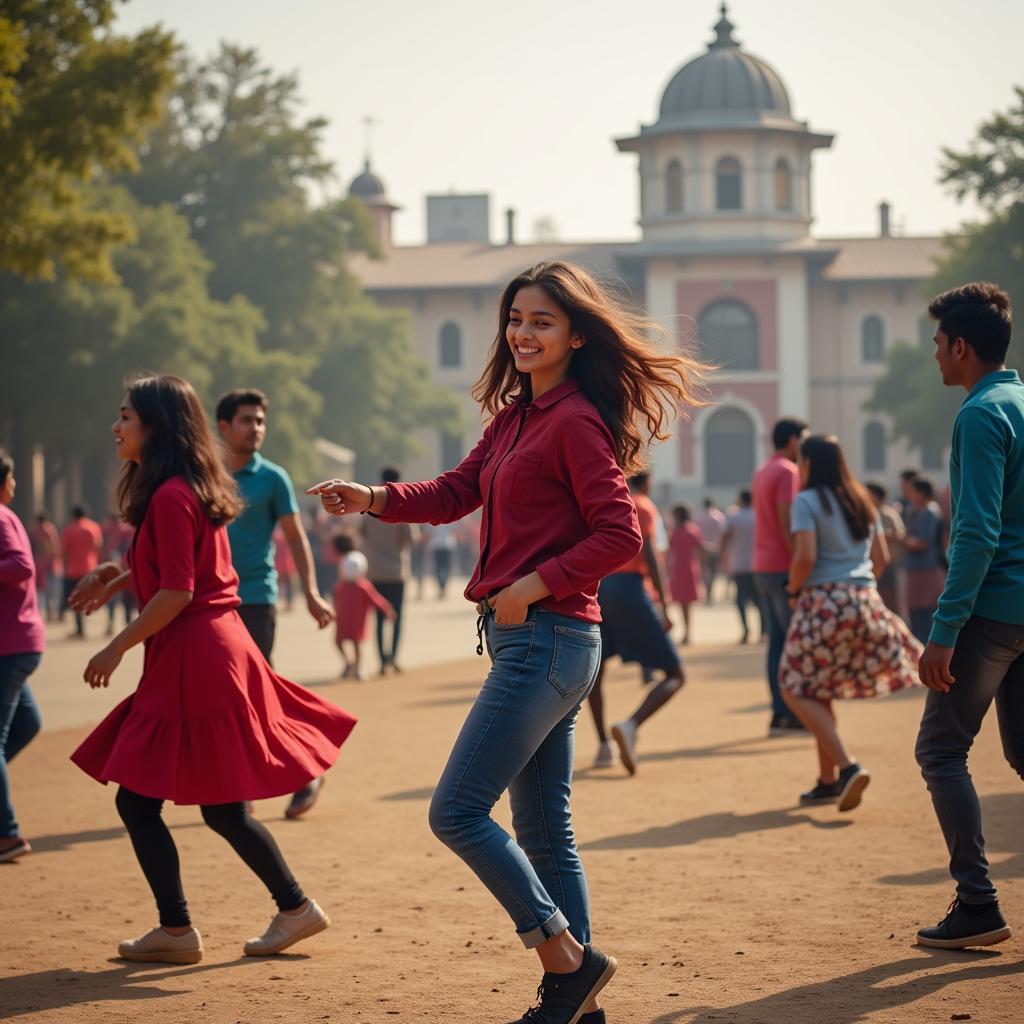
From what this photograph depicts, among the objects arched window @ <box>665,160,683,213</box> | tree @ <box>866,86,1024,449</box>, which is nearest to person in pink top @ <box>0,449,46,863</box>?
tree @ <box>866,86,1024,449</box>

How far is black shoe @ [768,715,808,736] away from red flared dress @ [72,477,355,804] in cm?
666

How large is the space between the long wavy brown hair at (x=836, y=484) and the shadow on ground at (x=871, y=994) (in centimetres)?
345

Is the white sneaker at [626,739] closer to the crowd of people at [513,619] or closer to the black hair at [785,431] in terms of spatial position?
the crowd of people at [513,619]

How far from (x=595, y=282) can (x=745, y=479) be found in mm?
57061

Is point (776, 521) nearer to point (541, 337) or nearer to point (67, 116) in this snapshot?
point (541, 337)

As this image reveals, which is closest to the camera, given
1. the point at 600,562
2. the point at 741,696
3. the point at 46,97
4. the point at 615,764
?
the point at 600,562

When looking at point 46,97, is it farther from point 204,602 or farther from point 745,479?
point 745,479

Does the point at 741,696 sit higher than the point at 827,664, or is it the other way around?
the point at 827,664

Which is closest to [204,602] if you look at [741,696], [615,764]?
[615,764]

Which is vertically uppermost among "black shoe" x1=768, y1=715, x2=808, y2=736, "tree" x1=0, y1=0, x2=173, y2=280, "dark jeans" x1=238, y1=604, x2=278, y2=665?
"tree" x1=0, y1=0, x2=173, y2=280

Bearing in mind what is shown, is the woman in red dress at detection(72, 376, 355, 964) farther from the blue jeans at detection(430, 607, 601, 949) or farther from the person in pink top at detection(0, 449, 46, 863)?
the person in pink top at detection(0, 449, 46, 863)

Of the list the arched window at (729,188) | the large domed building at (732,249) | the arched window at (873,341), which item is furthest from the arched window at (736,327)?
the arched window at (873,341)

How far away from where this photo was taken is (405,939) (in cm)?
594

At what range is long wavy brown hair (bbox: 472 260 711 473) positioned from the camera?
4.60m
